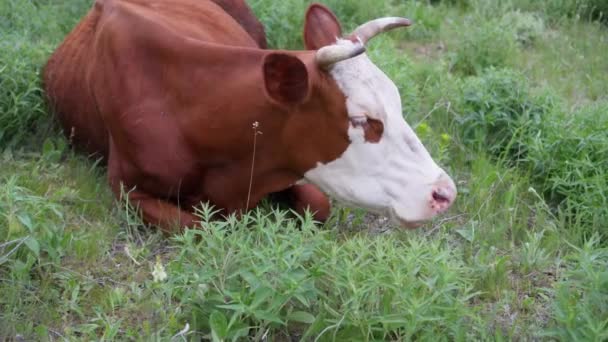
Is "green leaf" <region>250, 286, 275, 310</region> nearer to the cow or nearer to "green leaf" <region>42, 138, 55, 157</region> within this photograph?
the cow

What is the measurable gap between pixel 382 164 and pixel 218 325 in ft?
3.63

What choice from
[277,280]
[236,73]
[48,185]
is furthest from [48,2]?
[277,280]

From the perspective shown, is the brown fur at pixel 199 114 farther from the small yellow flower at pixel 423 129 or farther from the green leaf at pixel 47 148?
the small yellow flower at pixel 423 129

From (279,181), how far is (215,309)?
0.94 m

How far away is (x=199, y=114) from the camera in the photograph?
4.12 m

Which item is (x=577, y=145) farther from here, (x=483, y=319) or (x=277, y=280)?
(x=277, y=280)

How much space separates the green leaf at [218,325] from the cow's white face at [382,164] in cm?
98

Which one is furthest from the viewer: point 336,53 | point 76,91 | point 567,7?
point 567,7

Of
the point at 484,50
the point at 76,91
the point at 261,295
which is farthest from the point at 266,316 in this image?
the point at 484,50

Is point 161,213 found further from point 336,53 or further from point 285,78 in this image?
point 336,53

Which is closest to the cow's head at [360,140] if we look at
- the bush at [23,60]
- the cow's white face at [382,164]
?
the cow's white face at [382,164]

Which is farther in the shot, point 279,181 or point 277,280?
point 279,181

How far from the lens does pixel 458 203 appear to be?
4.95 m

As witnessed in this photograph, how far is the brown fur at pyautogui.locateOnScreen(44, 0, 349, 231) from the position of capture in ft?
13.2
